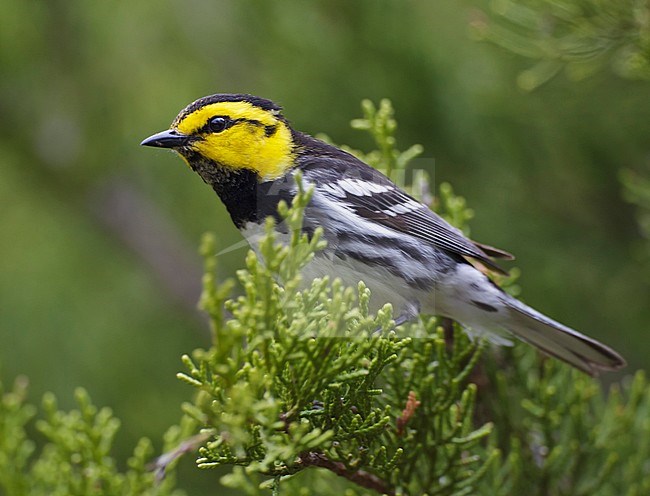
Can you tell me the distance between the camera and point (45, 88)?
12.7ft

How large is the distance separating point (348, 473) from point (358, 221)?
75cm

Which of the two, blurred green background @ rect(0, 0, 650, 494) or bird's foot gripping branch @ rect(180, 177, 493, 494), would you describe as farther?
blurred green background @ rect(0, 0, 650, 494)

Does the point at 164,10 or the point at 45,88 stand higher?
the point at 164,10

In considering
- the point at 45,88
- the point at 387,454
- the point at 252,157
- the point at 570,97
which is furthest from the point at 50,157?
the point at 387,454

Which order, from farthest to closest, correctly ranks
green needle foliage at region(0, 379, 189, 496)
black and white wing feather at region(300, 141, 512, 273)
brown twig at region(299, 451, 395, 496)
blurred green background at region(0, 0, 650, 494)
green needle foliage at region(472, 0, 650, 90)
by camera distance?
blurred green background at region(0, 0, 650, 494) < green needle foliage at region(472, 0, 650, 90) < black and white wing feather at region(300, 141, 512, 273) < green needle foliage at region(0, 379, 189, 496) < brown twig at region(299, 451, 395, 496)

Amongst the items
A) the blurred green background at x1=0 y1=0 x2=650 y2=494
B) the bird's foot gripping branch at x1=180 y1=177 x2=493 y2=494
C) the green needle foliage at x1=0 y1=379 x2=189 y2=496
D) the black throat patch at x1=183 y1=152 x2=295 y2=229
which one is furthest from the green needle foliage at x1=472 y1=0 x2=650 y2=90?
the green needle foliage at x1=0 y1=379 x2=189 y2=496

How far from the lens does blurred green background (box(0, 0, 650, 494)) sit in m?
3.18

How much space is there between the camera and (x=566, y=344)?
2340mm

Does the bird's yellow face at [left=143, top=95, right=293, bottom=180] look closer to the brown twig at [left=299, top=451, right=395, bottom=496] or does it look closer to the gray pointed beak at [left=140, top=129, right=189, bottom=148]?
the gray pointed beak at [left=140, top=129, right=189, bottom=148]

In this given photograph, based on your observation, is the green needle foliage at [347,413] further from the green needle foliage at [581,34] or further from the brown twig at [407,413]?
the green needle foliage at [581,34]

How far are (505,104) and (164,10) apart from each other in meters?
2.05

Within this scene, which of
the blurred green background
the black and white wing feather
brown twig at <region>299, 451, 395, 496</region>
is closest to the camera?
brown twig at <region>299, 451, 395, 496</region>

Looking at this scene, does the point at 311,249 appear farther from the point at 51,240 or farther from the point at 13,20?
the point at 51,240

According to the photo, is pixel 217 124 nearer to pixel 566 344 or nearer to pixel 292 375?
pixel 292 375
